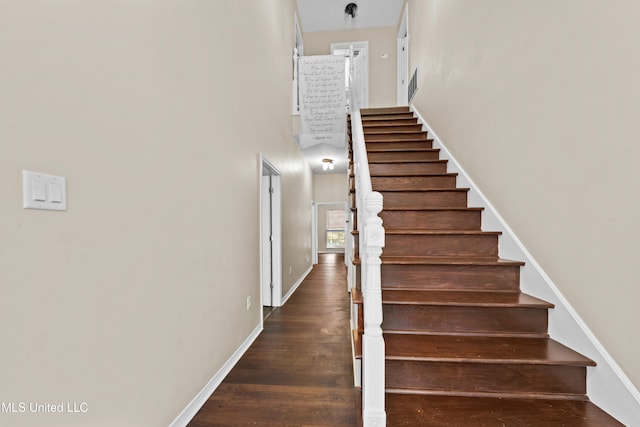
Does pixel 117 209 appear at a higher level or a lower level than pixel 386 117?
lower

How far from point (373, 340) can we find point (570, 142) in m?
1.55

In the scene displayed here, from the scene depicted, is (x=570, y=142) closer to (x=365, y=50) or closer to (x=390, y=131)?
(x=390, y=131)

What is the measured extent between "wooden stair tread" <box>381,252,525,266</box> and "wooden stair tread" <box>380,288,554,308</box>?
7.8 inches

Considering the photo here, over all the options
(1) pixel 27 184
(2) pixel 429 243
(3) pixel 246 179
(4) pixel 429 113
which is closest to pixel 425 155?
(4) pixel 429 113

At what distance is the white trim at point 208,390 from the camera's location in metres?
1.60

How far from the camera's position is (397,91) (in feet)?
22.4

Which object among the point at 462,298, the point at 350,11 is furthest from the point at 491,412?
the point at 350,11

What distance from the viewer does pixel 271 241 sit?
151 inches

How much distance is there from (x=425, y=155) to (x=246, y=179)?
2.25 meters

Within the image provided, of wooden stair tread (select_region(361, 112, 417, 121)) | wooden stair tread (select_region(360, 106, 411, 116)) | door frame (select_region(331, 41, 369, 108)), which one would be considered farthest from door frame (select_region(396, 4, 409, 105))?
wooden stair tread (select_region(361, 112, 417, 121))

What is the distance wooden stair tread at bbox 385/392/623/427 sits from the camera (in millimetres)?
1324

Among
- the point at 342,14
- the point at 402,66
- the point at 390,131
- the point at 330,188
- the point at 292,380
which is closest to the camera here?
the point at 292,380

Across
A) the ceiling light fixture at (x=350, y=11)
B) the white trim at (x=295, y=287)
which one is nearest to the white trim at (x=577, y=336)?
the white trim at (x=295, y=287)

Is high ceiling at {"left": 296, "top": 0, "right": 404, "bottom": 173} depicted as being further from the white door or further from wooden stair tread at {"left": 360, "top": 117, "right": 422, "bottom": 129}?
wooden stair tread at {"left": 360, "top": 117, "right": 422, "bottom": 129}
